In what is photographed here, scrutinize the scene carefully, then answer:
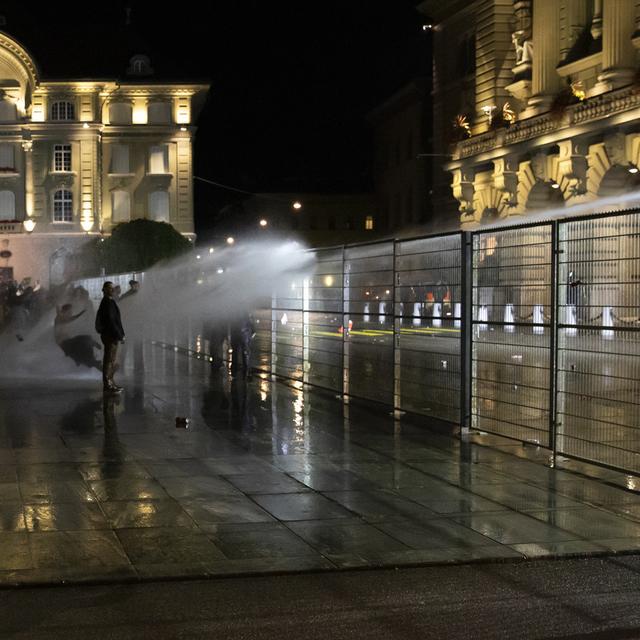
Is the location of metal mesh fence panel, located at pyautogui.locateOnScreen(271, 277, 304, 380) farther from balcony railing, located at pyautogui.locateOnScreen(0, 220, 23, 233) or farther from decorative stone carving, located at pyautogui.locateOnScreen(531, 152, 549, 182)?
balcony railing, located at pyautogui.locateOnScreen(0, 220, 23, 233)

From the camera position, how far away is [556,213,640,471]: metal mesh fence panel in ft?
34.2

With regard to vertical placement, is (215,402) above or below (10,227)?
below

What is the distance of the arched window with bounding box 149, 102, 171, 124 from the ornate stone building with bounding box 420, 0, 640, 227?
28.2 meters

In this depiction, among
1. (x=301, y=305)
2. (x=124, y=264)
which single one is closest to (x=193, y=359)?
(x=301, y=305)

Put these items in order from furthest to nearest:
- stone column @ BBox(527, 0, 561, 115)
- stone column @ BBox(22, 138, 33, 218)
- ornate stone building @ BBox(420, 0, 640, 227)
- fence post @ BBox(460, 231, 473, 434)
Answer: stone column @ BBox(22, 138, 33, 218) → stone column @ BBox(527, 0, 561, 115) → ornate stone building @ BBox(420, 0, 640, 227) → fence post @ BBox(460, 231, 473, 434)

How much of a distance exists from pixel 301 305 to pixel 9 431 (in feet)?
27.1

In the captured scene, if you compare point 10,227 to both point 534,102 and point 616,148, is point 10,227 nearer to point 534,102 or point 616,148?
point 534,102

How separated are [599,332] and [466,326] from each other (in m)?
3.08

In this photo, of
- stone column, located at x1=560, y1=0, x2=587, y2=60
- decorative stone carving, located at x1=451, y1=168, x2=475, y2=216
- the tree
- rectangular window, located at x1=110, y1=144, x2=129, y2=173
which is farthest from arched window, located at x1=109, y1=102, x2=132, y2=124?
stone column, located at x1=560, y1=0, x2=587, y2=60

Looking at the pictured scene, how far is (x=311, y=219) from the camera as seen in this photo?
4633 inches

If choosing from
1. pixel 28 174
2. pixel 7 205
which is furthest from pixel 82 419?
pixel 7 205

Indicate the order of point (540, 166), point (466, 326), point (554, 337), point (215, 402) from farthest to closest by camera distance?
point (540, 166) → point (215, 402) → point (466, 326) → point (554, 337)

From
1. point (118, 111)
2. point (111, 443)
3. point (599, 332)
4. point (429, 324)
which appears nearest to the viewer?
point (599, 332)

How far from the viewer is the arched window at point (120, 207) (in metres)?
86.6
